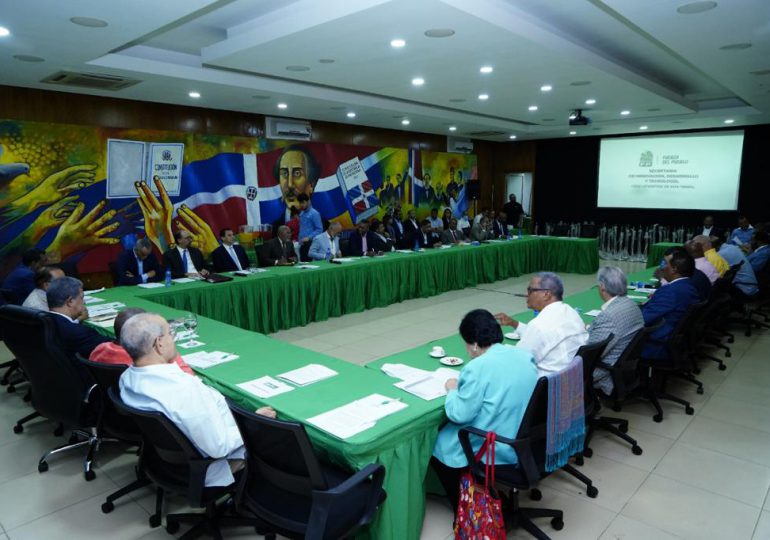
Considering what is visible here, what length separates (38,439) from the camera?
3.37 m

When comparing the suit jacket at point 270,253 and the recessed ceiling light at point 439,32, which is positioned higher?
the recessed ceiling light at point 439,32

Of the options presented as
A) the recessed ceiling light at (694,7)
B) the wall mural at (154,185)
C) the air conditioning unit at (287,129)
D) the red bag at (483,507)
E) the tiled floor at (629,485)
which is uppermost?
the recessed ceiling light at (694,7)

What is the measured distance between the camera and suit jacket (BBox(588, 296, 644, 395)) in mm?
3088

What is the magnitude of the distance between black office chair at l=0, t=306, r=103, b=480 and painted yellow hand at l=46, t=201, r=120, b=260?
4206 millimetres

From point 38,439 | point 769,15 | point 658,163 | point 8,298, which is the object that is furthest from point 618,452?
point 658,163

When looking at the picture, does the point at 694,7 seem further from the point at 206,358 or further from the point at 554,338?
the point at 206,358

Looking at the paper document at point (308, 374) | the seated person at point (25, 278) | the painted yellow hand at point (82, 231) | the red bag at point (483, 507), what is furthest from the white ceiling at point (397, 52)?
the red bag at point (483, 507)

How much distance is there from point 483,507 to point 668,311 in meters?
2.41

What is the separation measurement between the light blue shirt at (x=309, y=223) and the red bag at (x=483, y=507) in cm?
749

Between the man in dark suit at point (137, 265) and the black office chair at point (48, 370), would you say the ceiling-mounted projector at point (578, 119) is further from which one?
the black office chair at point (48, 370)

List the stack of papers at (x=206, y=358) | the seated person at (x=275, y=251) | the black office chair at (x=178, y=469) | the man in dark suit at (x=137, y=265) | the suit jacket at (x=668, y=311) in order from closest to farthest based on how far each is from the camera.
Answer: the black office chair at (x=178, y=469), the stack of papers at (x=206, y=358), the suit jacket at (x=668, y=311), the man in dark suit at (x=137, y=265), the seated person at (x=275, y=251)

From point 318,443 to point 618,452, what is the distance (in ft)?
7.06

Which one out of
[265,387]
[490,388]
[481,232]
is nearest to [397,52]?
[265,387]

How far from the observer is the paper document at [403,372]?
102 inches
